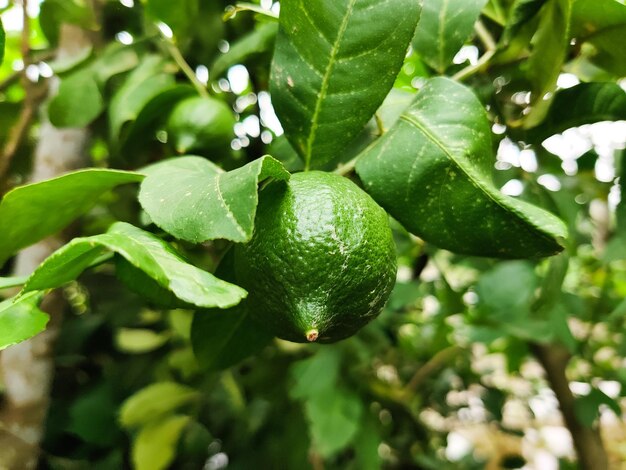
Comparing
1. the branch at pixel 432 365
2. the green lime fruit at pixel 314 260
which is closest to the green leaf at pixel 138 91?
the green lime fruit at pixel 314 260

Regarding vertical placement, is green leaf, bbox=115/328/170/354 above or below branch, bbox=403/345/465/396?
above

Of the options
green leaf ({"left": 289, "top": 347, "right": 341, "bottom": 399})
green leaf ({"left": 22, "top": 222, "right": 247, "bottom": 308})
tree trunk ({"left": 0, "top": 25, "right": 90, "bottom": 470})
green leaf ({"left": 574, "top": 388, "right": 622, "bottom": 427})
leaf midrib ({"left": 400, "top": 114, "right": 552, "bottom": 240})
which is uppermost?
green leaf ({"left": 22, "top": 222, "right": 247, "bottom": 308})

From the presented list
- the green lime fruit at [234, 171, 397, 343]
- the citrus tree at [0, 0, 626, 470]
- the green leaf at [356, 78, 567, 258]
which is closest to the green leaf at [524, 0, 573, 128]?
the citrus tree at [0, 0, 626, 470]

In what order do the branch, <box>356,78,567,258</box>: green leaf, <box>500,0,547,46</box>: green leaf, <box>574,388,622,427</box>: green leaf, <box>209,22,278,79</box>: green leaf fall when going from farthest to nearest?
the branch
<box>574,388,622,427</box>: green leaf
<box>209,22,278,79</box>: green leaf
<box>500,0,547,46</box>: green leaf
<box>356,78,567,258</box>: green leaf

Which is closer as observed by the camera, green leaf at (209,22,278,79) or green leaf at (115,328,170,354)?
green leaf at (209,22,278,79)

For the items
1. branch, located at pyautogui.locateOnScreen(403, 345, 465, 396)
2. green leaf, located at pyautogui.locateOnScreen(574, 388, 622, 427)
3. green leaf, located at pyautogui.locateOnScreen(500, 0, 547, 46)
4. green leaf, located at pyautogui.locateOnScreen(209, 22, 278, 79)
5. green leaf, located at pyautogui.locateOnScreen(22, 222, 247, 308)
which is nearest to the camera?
green leaf, located at pyautogui.locateOnScreen(22, 222, 247, 308)

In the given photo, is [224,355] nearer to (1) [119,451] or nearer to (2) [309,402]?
(2) [309,402]

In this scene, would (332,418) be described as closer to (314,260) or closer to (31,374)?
(31,374)

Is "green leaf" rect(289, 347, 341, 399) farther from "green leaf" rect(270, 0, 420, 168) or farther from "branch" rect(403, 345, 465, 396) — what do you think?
"green leaf" rect(270, 0, 420, 168)
